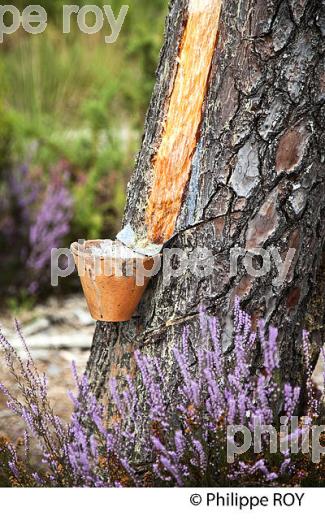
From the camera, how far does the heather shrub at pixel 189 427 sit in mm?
1991

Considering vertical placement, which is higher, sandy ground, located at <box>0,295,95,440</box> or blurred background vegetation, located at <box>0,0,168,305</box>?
blurred background vegetation, located at <box>0,0,168,305</box>

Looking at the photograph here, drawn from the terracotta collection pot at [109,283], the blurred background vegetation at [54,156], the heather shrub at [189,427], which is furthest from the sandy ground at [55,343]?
the terracotta collection pot at [109,283]

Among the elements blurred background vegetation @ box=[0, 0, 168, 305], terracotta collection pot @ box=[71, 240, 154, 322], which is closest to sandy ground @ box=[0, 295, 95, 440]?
blurred background vegetation @ box=[0, 0, 168, 305]

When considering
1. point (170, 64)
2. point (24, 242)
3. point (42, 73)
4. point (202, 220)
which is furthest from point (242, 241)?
point (42, 73)

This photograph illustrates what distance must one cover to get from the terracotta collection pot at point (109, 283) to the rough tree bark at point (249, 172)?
0.23 ft

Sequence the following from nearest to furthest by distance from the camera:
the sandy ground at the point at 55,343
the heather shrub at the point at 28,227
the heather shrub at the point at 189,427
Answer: the heather shrub at the point at 189,427, the sandy ground at the point at 55,343, the heather shrub at the point at 28,227

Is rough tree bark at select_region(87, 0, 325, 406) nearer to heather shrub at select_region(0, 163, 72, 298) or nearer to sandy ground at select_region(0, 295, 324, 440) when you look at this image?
sandy ground at select_region(0, 295, 324, 440)

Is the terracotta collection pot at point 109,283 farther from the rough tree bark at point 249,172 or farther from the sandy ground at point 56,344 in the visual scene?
the sandy ground at point 56,344

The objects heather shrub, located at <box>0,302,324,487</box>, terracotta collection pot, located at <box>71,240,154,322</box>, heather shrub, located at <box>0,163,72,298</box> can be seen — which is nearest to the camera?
heather shrub, located at <box>0,302,324,487</box>

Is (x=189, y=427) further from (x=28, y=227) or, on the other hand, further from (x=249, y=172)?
(x=28, y=227)

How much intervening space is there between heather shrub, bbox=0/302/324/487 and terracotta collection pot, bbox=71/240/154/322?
15 centimetres

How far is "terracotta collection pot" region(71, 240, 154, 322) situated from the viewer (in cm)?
219

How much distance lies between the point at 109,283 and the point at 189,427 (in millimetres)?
464

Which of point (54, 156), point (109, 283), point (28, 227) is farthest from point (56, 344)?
point (54, 156)
